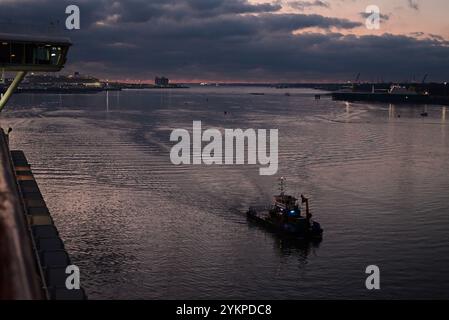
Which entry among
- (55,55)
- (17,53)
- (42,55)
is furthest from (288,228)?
(17,53)

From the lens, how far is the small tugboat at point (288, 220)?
111 feet

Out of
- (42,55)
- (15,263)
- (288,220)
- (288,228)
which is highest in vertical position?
(42,55)

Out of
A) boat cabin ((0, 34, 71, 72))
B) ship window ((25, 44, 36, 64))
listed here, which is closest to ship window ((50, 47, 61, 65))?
boat cabin ((0, 34, 71, 72))

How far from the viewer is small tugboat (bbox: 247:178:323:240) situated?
111 feet

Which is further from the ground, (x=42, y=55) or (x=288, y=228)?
(x=42, y=55)

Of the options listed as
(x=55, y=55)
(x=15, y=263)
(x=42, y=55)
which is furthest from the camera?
(x=55, y=55)

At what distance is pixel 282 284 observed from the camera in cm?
2675

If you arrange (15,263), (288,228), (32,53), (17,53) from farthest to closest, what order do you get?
(288,228)
(32,53)
(17,53)
(15,263)

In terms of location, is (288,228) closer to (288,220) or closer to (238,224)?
(288,220)

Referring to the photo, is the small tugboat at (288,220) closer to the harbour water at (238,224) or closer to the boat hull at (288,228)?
the boat hull at (288,228)

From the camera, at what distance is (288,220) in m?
35.8

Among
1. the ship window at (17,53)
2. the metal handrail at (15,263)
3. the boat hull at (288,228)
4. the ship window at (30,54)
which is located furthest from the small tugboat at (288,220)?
the metal handrail at (15,263)

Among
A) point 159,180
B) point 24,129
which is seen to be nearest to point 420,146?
point 159,180
